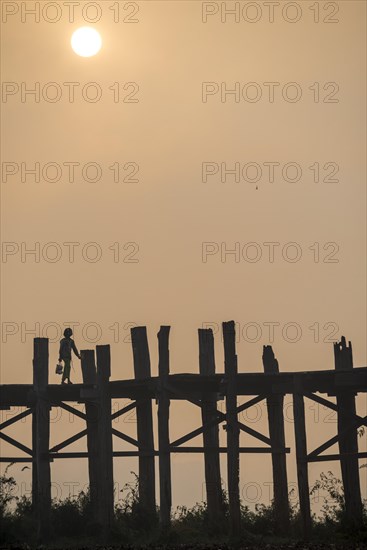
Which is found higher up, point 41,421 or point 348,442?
point 41,421

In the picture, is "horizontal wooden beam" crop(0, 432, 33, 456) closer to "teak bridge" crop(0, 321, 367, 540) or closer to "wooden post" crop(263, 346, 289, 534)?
"teak bridge" crop(0, 321, 367, 540)

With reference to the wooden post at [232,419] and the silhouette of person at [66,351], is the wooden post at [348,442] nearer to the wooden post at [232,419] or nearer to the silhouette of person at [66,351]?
the wooden post at [232,419]

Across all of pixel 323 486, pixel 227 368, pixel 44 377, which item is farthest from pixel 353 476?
pixel 44 377

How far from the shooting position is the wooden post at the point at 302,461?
25.8 meters

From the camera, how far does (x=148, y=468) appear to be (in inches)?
1144

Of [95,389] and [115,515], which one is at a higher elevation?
[95,389]

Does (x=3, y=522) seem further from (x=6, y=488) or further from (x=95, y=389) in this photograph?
(x=95, y=389)

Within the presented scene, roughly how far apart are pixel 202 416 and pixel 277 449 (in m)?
1.64

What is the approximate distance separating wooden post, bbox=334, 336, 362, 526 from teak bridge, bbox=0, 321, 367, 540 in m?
0.02

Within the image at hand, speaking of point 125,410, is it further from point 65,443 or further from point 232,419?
point 232,419

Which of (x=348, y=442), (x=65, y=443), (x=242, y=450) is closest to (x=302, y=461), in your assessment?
(x=348, y=442)

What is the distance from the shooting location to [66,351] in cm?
2875

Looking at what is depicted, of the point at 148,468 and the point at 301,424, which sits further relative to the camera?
the point at 148,468

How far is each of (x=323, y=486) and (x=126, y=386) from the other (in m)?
4.34
